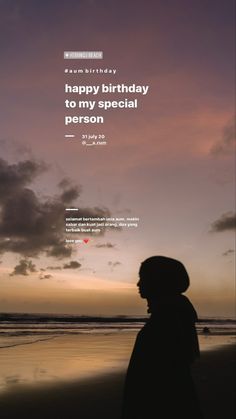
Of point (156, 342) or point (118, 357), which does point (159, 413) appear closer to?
point (156, 342)

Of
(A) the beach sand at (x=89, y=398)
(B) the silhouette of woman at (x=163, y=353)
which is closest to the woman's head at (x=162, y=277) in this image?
(B) the silhouette of woman at (x=163, y=353)

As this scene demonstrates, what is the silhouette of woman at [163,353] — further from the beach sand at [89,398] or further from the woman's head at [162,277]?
the beach sand at [89,398]

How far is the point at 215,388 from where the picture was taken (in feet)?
37.6

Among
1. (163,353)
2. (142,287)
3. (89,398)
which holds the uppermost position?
(142,287)

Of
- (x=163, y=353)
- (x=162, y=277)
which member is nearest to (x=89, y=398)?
(x=163, y=353)

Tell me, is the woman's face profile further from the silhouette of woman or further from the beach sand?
the beach sand

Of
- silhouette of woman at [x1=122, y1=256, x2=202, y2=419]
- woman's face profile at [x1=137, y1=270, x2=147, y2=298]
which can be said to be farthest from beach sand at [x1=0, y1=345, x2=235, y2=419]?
woman's face profile at [x1=137, y1=270, x2=147, y2=298]

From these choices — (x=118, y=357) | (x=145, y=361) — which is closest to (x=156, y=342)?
(x=145, y=361)

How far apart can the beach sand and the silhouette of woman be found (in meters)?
5.45

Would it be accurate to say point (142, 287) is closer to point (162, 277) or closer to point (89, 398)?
point (162, 277)

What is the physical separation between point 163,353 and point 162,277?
0.49 meters

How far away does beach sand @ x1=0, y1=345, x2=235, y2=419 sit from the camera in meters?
9.27

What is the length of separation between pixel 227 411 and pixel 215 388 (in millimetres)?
2340

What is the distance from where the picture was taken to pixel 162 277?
372cm
